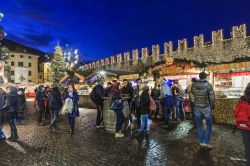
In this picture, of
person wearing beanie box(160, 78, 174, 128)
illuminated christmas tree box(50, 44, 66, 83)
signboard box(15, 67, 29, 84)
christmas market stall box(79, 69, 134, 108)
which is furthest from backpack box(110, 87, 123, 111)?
signboard box(15, 67, 29, 84)

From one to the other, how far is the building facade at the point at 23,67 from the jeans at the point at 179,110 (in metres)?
70.0

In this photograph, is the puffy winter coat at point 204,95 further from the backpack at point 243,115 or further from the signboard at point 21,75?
the signboard at point 21,75

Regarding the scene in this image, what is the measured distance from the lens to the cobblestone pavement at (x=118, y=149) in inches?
234

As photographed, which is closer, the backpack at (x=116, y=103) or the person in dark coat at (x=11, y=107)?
the person in dark coat at (x=11, y=107)

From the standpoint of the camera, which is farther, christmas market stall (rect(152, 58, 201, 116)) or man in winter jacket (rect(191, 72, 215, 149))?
christmas market stall (rect(152, 58, 201, 116))

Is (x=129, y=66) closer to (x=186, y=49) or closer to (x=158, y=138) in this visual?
(x=186, y=49)

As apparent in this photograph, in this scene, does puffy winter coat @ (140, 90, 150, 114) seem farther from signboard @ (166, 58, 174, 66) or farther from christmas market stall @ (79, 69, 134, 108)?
christmas market stall @ (79, 69, 134, 108)

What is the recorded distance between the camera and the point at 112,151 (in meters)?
6.81

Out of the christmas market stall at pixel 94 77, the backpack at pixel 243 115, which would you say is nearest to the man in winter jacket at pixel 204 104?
the backpack at pixel 243 115

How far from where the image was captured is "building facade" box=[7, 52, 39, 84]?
7662cm

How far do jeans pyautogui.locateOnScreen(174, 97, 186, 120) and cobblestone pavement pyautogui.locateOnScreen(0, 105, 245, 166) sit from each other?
8.28 ft

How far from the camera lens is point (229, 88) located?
1120 centimetres

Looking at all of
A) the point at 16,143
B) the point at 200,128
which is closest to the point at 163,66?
the point at 200,128

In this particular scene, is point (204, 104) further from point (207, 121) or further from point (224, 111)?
point (224, 111)
